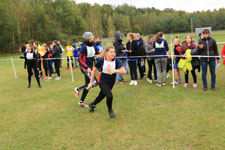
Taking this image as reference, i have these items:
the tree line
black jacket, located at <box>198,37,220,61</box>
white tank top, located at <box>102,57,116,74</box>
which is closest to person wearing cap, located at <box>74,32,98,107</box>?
white tank top, located at <box>102,57,116,74</box>

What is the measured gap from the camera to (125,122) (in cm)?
464

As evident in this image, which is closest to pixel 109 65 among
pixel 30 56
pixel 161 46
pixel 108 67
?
pixel 108 67

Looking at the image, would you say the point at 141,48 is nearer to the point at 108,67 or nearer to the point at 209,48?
the point at 209,48

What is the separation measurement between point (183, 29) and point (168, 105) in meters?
94.4

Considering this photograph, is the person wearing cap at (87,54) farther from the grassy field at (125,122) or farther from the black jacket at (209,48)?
the black jacket at (209,48)

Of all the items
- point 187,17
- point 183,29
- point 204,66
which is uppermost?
point 187,17

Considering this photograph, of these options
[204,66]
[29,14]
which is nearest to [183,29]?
[29,14]

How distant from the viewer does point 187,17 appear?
94562mm

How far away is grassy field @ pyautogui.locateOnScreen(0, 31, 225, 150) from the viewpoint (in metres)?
3.72

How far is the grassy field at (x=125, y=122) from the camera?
372cm

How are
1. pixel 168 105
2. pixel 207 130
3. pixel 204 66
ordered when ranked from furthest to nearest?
pixel 204 66
pixel 168 105
pixel 207 130

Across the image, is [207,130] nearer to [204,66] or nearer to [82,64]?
[204,66]

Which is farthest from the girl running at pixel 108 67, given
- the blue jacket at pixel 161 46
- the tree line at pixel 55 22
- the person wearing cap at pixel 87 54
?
the tree line at pixel 55 22

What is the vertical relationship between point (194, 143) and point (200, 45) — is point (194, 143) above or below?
below
